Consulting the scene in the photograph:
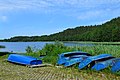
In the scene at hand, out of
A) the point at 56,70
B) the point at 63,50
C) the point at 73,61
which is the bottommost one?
the point at 56,70

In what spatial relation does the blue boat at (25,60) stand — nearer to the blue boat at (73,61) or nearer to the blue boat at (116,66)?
the blue boat at (73,61)

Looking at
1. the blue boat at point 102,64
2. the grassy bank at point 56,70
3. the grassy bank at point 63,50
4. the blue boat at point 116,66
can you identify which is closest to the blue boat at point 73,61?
the grassy bank at point 56,70

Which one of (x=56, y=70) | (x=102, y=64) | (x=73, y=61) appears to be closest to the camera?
(x=102, y=64)

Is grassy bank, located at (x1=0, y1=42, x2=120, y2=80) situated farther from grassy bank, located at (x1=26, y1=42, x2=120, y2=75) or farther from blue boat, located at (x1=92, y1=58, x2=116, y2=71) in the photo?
blue boat, located at (x1=92, y1=58, x2=116, y2=71)

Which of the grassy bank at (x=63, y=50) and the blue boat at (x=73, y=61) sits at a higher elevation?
the grassy bank at (x=63, y=50)

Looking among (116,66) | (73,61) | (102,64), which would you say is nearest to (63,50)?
(73,61)

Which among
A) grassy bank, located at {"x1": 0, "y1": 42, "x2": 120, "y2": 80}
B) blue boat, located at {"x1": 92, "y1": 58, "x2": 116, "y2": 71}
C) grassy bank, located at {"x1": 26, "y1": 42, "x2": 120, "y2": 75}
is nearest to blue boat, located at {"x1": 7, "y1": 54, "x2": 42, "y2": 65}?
grassy bank, located at {"x1": 0, "y1": 42, "x2": 120, "y2": 80}

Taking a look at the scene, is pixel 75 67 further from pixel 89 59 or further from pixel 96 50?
pixel 96 50

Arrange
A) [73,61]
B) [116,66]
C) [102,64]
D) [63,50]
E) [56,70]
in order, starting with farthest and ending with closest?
[63,50] → [73,61] → [56,70] → [102,64] → [116,66]

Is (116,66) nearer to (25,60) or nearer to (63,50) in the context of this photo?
(25,60)

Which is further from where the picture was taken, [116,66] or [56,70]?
[56,70]

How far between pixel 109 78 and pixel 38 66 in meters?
4.80

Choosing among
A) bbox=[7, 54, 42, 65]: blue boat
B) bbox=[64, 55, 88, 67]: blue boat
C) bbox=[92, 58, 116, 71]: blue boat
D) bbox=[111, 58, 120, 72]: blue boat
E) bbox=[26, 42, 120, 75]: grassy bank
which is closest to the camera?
bbox=[111, 58, 120, 72]: blue boat

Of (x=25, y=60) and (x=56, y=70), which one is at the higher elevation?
(x=25, y=60)
